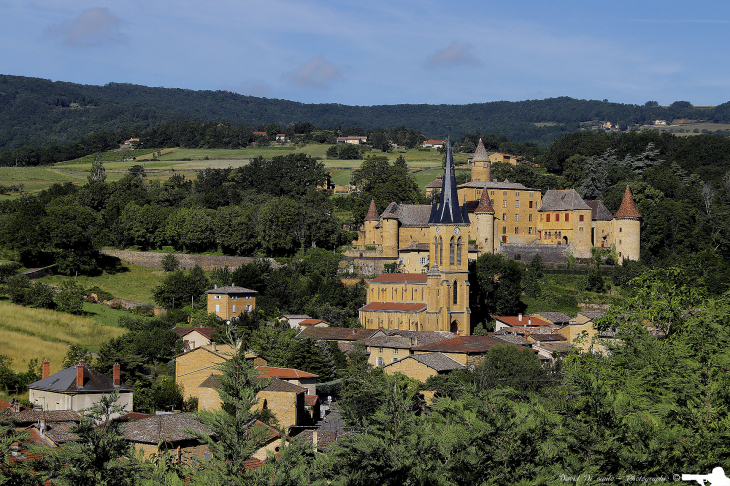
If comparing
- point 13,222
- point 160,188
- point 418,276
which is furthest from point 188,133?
point 418,276

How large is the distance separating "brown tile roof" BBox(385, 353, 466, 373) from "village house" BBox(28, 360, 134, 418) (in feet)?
52.1

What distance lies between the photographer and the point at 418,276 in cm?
5975

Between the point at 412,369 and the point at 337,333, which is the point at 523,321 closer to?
the point at 337,333

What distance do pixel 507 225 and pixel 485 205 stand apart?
15.9 feet

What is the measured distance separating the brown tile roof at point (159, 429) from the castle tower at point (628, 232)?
48635 mm

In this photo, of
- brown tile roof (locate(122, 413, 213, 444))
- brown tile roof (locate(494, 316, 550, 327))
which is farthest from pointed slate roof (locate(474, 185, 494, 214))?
brown tile roof (locate(122, 413, 213, 444))

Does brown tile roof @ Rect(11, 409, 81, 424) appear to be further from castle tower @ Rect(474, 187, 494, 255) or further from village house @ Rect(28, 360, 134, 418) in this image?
castle tower @ Rect(474, 187, 494, 255)

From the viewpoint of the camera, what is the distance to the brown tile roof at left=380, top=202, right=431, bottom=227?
6756 centimetres

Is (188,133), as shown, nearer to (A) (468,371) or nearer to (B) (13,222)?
(B) (13,222)

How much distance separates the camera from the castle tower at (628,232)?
6669 centimetres

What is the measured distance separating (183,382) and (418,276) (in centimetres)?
2571

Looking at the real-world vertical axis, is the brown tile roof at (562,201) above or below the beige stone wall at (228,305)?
above

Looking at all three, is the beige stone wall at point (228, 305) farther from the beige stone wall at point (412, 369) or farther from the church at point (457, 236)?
the beige stone wall at point (412, 369)

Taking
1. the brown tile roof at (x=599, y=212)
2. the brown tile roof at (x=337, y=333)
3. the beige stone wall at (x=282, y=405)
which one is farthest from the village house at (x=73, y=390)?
the brown tile roof at (x=599, y=212)
